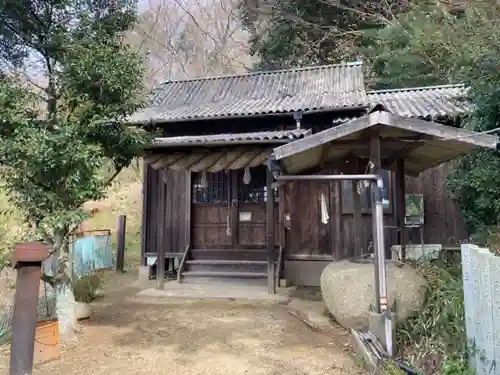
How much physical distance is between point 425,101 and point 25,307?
27.8ft

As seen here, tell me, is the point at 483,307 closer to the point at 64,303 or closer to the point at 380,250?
the point at 380,250

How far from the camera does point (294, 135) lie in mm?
6957

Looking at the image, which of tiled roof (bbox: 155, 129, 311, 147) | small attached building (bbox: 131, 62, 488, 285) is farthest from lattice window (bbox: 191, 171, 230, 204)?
tiled roof (bbox: 155, 129, 311, 147)

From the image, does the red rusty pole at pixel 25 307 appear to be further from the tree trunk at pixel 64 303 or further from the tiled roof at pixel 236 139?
the tiled roof at pixel 236 139

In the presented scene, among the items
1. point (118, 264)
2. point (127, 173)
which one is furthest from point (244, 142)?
point (127, 173)

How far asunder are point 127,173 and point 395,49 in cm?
1804

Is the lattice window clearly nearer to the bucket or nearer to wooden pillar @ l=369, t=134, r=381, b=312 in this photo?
wooden pillar @ l=369, t=134, r=381, b=312

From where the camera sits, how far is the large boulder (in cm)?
465

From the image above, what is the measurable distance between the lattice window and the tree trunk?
13.4 feet

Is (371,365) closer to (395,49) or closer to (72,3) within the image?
(72,3)

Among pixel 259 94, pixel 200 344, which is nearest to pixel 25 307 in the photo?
pixel 200 344

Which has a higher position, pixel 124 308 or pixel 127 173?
pixel 127 173

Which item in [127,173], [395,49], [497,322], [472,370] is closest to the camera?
[497,322]

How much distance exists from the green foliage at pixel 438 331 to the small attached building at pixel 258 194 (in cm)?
281
